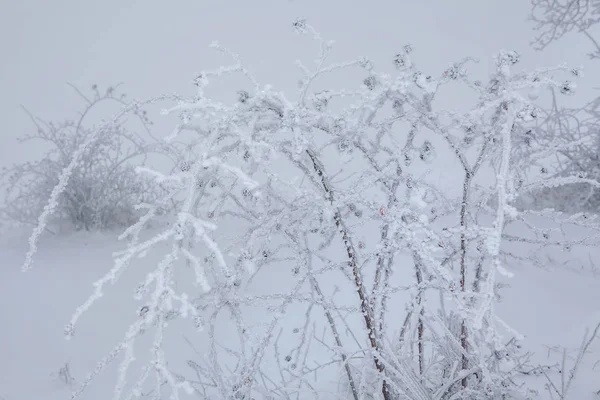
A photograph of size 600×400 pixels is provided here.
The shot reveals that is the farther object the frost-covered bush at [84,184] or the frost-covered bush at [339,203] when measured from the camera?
the frost-covered bush at [84,184]

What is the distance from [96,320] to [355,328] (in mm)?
1190

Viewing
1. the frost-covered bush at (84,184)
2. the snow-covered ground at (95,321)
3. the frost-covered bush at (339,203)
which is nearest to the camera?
the frost-covered bush at (339,203)

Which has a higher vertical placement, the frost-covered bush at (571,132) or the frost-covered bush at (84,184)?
the frost-covered bush at (571,132)

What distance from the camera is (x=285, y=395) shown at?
5.06ft

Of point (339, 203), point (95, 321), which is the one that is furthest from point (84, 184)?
point (339, 203)

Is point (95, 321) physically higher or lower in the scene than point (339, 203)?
lower

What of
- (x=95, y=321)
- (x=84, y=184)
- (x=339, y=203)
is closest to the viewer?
(x=339, y=203)

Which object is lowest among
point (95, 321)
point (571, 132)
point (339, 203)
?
point (95, 321)

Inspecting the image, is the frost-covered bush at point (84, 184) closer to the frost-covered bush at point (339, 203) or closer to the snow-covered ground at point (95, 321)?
the snow-covered ground at point (95, 321)

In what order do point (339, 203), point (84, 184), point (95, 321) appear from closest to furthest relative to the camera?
1. point (339, 203)
2. point (95, 321)
3. point (84, 184)

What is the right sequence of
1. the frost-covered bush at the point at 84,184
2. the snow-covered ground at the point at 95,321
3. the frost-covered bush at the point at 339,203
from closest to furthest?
the frost-covered bush at the point at 339,203 → the snow-covered ground at the point at 95,321 → the frost-covered bush at the point at 84,184

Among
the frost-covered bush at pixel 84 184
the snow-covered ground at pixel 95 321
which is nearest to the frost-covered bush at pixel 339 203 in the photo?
the snow-covered ground at pixel 95 321

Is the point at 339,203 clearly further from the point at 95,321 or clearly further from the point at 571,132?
the point at 571,132

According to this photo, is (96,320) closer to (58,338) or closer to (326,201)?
(58,338)
